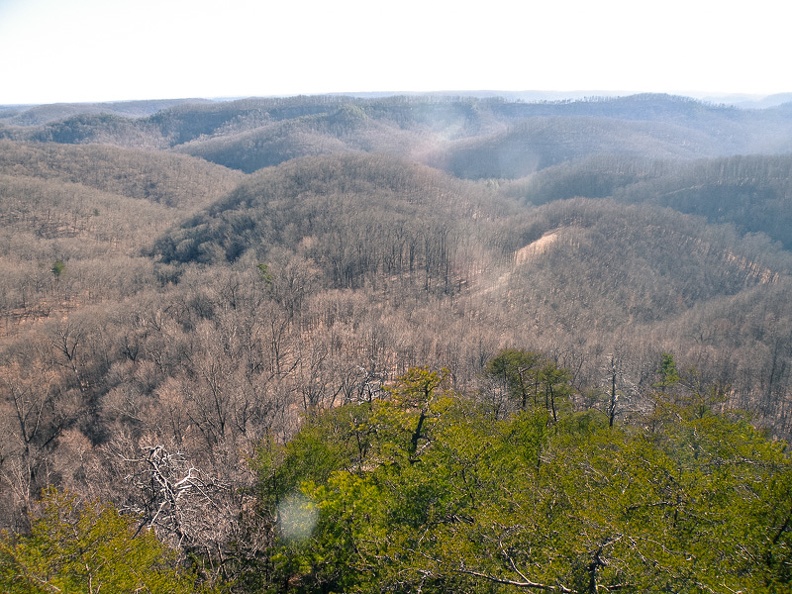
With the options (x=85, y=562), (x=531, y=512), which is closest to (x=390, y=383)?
(x=531, y=512)

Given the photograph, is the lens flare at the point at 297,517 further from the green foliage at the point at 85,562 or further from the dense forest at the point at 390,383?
the green foliage at the point at 85,562

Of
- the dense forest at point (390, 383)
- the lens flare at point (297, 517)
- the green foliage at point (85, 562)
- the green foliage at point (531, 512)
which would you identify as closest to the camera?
the green foliage at point (531, 512)

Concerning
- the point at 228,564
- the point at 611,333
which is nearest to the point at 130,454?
the point at 228,564

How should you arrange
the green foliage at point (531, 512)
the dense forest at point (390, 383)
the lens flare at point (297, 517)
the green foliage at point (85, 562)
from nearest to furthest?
1. the green foliage at point (531, 512)
2. the green foliage at point (85, 562)
3. the dense forest at point (390, 383)
4. the lens flare at point (297, 517)

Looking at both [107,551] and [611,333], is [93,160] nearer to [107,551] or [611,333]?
[611,333]

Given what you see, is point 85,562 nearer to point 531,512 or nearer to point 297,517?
point 297,517

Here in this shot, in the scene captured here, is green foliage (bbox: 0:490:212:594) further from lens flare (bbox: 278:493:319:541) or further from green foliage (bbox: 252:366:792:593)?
green foliage (bbox: 252:366:792:593)

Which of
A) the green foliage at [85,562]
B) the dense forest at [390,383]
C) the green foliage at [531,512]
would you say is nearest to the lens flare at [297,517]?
the dense forest at [390,383]
